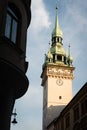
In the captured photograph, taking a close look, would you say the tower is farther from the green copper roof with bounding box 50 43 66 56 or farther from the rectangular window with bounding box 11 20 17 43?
the rectangular window with bounding box 11 20 17 43

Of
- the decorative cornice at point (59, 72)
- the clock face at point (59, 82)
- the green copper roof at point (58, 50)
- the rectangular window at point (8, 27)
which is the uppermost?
the green copper roof at point (58, 50)

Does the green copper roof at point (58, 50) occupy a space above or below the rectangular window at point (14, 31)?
above

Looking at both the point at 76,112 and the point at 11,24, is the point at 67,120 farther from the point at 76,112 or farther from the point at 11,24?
the point at 11,24

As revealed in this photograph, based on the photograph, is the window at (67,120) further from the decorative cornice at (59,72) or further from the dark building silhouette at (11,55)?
the dark building silhouette at (11,55)

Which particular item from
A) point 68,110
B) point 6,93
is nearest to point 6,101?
point 6,93

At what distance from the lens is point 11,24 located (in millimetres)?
16703

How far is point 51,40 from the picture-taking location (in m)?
88.3

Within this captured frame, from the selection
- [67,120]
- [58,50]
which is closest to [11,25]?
[67,120]

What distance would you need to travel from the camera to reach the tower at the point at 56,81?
244 ft

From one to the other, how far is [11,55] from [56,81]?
62.0 metres

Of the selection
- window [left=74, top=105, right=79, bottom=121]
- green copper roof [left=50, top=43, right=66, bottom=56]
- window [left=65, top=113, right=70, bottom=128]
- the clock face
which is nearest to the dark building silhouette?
window [left=74, top=105, right=79, bottom=121]

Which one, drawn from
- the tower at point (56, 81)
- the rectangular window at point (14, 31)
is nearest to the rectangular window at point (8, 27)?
the rectangular window at point (14, 31)

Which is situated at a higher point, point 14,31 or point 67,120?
point 14,31

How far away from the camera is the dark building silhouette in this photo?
15.7 metres
